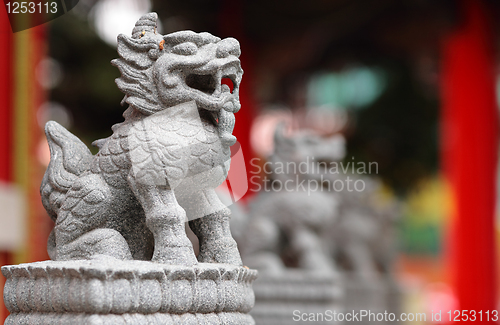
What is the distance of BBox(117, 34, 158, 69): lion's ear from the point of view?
1519 mm

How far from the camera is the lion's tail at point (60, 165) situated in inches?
62.0

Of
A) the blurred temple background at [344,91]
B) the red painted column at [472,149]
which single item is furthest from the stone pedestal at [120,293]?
the red painted column at [472,149]

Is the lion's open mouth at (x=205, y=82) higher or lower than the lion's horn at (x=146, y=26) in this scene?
lower

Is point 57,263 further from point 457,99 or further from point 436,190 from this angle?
point 436,190

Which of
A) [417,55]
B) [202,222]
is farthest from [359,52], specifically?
[202,222]

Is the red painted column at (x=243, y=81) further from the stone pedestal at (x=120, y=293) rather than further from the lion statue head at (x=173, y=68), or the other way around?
the stone pedestal at (x=120, y=293)

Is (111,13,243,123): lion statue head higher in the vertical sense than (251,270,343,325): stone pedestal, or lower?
higher

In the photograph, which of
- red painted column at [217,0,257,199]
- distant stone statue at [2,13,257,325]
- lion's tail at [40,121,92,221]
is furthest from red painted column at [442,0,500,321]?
lion's tail at [40,121,92,221]

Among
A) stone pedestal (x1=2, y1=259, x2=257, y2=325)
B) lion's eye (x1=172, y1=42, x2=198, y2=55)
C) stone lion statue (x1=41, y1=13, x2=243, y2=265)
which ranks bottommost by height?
stone pedestal (x1=2, y1=259, x2=257, y2=325)

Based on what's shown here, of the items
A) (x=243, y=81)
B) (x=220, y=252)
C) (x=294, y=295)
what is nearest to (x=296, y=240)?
(x=294, y=295)

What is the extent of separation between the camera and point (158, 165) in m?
1.45

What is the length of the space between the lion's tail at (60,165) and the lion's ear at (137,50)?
0.95 feet

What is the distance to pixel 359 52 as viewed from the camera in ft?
23.6

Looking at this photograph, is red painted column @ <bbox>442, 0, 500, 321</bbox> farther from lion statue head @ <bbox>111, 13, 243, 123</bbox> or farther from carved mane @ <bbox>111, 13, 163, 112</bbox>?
carved mane @ <bbox>111, 13, 163, 112</bbox>
